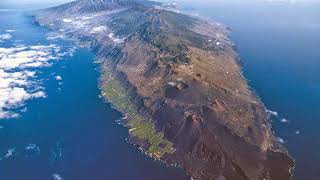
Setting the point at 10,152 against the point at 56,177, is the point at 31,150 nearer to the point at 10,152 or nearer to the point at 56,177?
the point at 10,152

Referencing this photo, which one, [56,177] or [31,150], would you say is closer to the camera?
[56,177]

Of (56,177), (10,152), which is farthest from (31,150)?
(56,177)

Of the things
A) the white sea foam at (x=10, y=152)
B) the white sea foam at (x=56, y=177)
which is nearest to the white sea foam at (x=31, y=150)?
the white sea foam at (x=10, y=152)

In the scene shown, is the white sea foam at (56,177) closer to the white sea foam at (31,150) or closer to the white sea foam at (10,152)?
the white sea foam at (31,150)

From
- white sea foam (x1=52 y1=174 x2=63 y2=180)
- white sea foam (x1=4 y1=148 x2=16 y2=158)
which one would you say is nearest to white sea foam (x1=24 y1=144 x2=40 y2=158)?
white sea foam (x1=4 y1=148 x2=16 y2=158)

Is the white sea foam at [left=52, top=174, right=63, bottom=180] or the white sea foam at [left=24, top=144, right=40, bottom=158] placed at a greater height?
the white sea foam at [left=52, top=174, right=63, bottom=180]

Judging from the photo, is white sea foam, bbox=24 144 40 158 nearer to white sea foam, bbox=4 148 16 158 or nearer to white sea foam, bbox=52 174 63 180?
white sea foam, bbox=4 148 16 158

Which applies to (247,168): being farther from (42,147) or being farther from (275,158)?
(42,147)

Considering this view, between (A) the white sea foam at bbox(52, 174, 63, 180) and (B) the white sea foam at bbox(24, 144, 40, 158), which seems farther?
(B) the white sea foam at bbox(24, 144, 40, 158)

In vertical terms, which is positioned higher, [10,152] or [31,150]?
[31,150]

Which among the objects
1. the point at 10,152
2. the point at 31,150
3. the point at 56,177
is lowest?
the point at 10,152

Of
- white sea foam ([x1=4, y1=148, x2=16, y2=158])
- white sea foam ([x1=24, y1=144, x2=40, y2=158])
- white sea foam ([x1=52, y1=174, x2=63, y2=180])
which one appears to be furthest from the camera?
white sea foam ([x1=24, y1=144, x2=40, y2=158])

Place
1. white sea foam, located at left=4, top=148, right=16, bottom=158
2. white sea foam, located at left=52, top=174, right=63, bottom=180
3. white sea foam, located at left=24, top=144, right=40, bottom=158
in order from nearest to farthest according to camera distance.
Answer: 1. white sea foam, located at left=52, top=174, right=63, bottom=180
2. white sea foam, located at left=4, top=148, right=16, bottom=158
3. white sea foam, located at left=24, top=144, right=40, bottom=158

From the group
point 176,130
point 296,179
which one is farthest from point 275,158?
point 176,130
